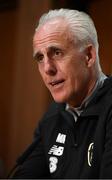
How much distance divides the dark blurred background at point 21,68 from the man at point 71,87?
1813mm

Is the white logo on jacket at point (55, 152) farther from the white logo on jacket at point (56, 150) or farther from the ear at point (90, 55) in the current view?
the ear at point (90, 55)

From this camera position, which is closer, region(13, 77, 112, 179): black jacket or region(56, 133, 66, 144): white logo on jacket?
region(13, 77, 112, 179): black jacket

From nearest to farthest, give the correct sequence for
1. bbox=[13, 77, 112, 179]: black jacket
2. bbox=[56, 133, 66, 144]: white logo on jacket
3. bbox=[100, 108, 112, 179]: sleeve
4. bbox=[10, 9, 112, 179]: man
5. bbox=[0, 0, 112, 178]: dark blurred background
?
1. bbox=[100, 108, 112, 179]: sleeve
2. bbox=[13, 77, 112, 179]: black jacket
3. bbox=[10, 9, 112, 179]: man
4. bbox=[56, 133, 66, 144]: white logo on jacket
5. bbox=[0, 0, 112, 178]: dark blurred background

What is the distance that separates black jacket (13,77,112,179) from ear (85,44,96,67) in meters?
0.10

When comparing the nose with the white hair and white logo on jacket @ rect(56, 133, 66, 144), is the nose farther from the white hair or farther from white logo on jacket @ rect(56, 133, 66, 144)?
white logo on jacket @ rect(56, 133, 66, 144)

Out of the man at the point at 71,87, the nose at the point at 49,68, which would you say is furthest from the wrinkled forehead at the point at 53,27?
the nose at the point at 49,68

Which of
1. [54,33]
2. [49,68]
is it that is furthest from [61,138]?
[54,33]

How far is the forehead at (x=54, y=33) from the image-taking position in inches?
61.3

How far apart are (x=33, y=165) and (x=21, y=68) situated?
7.45 ft

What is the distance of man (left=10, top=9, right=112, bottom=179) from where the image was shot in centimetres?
149

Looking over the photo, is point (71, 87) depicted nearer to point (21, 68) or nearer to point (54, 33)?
point (54, 33)

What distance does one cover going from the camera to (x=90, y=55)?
5.34ft

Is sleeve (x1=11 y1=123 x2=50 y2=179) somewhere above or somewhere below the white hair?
below

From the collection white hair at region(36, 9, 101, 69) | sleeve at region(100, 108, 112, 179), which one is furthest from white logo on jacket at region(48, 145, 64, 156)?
white hair at region(36, 9, 101, 69)
